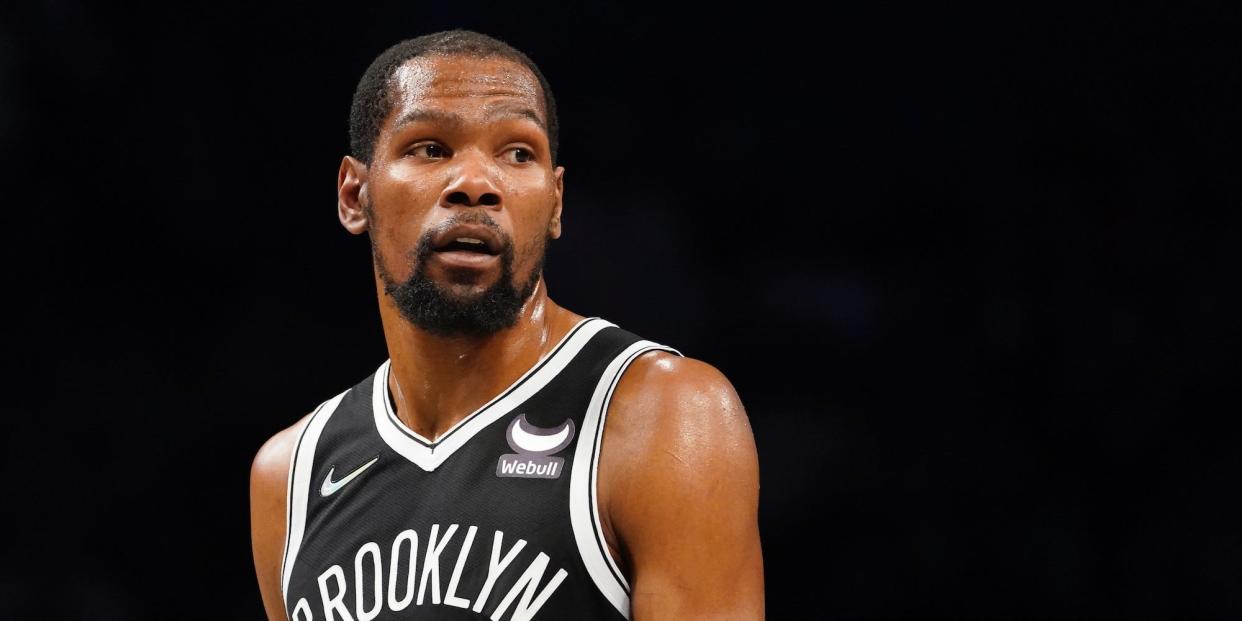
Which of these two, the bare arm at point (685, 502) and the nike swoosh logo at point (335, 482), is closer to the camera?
the bare arm at point (685, 502)

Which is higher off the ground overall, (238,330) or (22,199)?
(22,199)

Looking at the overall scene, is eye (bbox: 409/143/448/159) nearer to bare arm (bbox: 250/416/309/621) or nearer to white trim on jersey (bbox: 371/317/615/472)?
white trim on jersey (bbox: 371/317/615/472)

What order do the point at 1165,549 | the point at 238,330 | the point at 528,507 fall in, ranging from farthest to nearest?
the point at 238,330 < the point at 1165,549 < the point at 528,507

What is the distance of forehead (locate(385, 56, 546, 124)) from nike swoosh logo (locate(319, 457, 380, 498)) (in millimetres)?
452

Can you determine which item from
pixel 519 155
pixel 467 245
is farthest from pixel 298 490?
pixel 519 155

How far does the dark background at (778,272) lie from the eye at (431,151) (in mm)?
1534

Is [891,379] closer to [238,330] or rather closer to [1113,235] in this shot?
[1113,235]

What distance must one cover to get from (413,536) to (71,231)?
2.04 meters

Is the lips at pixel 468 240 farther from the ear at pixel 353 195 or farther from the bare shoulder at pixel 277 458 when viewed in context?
the bare shoulder at pixel 277 458

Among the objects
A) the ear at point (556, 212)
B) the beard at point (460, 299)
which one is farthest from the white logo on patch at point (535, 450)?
the ear at point (556, 212)

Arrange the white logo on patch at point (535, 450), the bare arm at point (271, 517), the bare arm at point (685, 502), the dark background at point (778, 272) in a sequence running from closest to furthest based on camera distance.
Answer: the bare arm at point (685, 502)
the white logo on patch at point (535, 450)
the bare arm at point (271, 517)
the dark background at point (778, 272)

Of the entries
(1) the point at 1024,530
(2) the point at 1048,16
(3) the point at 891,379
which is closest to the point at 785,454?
(3) the point at 891,379

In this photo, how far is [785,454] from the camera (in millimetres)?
3211

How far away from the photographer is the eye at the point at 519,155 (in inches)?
69.7
